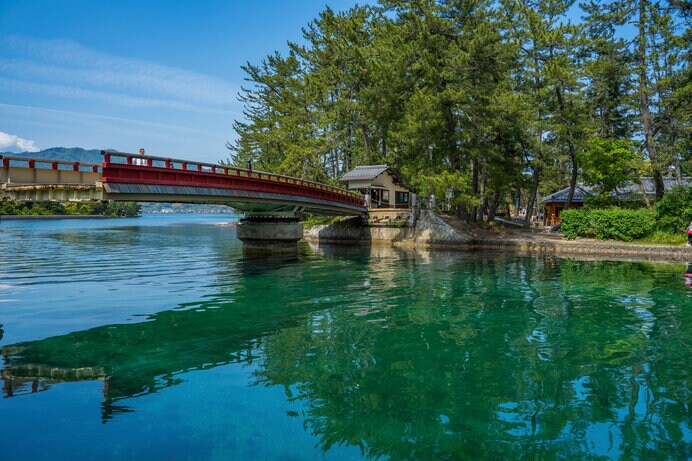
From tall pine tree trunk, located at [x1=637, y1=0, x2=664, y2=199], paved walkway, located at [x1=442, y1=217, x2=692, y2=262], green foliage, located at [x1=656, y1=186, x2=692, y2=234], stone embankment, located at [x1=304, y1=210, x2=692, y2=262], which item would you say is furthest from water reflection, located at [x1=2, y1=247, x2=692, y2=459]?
tall pine tree trunk, located at [x1=637, y1=0, x2=664, y2=199]

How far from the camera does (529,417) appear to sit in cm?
647

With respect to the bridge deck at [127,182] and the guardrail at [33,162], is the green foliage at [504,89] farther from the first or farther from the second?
the guardrail at [33,162]

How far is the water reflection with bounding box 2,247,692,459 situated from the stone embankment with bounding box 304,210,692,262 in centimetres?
1624

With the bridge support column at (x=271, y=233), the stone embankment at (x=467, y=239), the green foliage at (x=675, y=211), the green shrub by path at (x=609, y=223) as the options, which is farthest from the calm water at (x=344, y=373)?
the green foliage at (x=675, y=211)

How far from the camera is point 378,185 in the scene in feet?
146

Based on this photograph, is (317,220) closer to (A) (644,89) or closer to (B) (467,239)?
(B) (467,239)

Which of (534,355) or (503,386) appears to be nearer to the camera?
(503,386)

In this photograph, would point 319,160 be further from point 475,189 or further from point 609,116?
point 609,116

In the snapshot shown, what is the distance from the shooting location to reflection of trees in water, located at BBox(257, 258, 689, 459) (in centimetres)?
591

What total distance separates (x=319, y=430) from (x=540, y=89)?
134ft

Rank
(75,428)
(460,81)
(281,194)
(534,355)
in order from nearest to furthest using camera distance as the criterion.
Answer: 1. (75,428)
2. (534,355)
3. (281,194)
4. (460,81)

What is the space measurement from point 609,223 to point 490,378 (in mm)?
32051

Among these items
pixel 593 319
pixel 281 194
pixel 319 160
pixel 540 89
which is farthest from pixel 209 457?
pixel 319 160

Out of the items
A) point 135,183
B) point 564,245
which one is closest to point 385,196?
point 564,245
